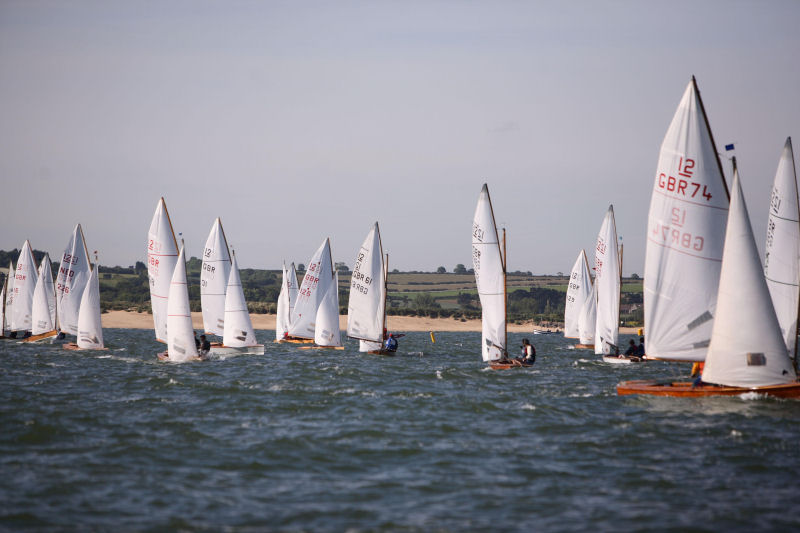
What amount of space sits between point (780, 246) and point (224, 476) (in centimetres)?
1976

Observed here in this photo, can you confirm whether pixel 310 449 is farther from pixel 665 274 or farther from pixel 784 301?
pixel 784 301

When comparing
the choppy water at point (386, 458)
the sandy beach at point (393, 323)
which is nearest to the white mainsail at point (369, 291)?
the choppy water at point (386, 458)

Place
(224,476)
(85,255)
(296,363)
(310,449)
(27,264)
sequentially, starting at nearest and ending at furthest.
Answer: (224,476) → (310,449) → (296,363) → (85,255) → (27,264)

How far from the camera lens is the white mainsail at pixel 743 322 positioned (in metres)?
20.0

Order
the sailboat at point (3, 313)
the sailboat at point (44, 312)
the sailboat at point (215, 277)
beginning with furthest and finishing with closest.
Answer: the sailboat at point (3, 313), the sailboat at point (44, 312), the sailboat at point (215, 277)

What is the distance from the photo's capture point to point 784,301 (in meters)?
24.7

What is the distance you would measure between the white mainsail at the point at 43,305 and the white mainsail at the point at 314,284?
17241mm

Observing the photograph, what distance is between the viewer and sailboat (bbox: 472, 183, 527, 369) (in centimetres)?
3244

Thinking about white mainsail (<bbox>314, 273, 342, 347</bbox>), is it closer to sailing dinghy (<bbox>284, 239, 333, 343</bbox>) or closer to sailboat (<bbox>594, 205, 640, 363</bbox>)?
sailing dinghy (<bbox>284, 239, 333, 343</bbox>)

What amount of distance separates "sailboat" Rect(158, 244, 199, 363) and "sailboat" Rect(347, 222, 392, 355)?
1017cm

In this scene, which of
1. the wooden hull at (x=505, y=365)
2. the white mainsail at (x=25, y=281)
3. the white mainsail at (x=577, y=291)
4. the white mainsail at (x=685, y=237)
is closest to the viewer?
the white mainsail at (x=685, y=237)

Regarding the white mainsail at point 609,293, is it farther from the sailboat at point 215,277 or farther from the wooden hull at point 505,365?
the sailboat at point 215,277

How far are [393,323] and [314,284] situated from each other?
203 feet

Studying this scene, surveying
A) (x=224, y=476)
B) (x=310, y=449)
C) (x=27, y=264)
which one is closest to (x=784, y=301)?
(x=310, y=449)
